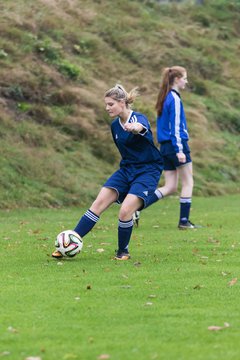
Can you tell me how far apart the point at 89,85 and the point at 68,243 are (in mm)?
15218

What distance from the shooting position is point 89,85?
25516 mm

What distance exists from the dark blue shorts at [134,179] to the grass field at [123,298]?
78 centimetres

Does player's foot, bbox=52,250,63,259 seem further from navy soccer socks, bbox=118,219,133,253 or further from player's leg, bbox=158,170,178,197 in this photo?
player's leg, bbox=158,170,178,197

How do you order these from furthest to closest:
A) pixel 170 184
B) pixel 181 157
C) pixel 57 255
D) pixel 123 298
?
pixel 170 184 < pixel 181 157 < pixel 57 255 < pixel 123 298

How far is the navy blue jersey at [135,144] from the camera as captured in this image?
36.5 ft

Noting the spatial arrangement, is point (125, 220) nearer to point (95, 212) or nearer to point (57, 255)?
point (95, 212)

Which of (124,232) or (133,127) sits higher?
(133,127)

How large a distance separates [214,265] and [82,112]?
1338 cm

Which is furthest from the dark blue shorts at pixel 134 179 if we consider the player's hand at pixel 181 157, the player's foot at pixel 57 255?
the player's hand at pixel 181 157

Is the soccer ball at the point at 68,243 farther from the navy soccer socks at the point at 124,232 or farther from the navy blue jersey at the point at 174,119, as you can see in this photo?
the navy blue jersey at the point at 174,119

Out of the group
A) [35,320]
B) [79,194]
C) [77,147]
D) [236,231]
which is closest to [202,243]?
[236,231]

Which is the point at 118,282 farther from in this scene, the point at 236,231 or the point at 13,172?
the point at 13,172

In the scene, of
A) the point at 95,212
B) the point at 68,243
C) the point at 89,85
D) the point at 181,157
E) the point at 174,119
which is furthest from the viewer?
the point at 89,85

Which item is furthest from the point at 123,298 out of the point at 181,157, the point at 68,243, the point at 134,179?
the point at 181,157
